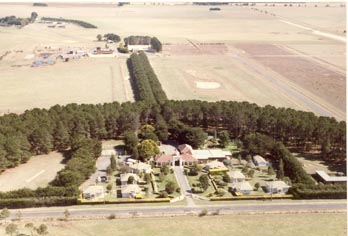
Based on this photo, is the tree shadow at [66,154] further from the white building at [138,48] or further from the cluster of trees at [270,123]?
the white building at [138,48]

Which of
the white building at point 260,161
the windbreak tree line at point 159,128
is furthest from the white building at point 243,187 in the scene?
the white building at point 260,161

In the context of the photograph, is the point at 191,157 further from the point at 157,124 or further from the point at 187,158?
the point at 157,124

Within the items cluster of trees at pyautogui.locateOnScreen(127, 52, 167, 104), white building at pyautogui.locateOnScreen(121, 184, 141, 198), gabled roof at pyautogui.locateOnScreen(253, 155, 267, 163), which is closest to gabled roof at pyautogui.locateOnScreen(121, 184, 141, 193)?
white building at pyautogui.locateOnScreen(121, 184, 141, 198)

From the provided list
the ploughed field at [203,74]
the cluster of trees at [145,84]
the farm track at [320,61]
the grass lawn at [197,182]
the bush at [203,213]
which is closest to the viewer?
the bush at [203,213]

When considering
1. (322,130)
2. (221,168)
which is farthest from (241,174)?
(322,130)

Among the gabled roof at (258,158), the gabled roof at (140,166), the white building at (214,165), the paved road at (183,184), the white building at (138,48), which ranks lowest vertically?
the paved road at (183,184)

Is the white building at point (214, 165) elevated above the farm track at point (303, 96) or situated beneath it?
situated beneath
